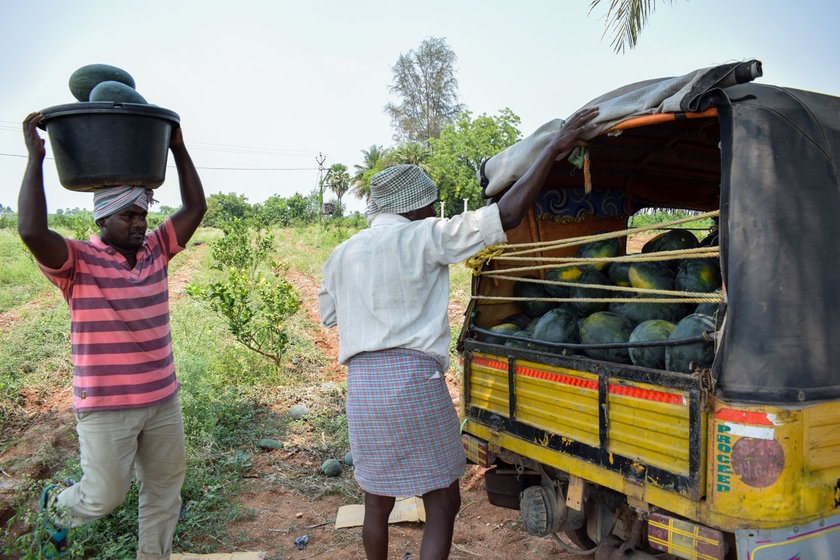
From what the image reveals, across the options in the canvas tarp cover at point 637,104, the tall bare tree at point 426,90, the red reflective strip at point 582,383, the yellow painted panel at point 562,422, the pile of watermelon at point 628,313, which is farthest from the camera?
the tall bare tree at point 426,90

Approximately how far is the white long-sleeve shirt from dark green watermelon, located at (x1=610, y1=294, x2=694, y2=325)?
888 mm

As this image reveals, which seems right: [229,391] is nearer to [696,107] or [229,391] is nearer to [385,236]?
[385,236]

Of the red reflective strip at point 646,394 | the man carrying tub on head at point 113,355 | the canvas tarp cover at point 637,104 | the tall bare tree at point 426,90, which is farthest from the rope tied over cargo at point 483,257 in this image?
the tall bare tree at point 426,90

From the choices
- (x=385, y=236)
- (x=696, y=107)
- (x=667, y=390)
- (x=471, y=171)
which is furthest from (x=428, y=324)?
(x=471, y=171)

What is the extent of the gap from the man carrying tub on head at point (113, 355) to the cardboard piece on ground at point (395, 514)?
1356 mm

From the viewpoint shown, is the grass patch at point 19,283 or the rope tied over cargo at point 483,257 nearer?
the rope tied over cargo at point 483,257

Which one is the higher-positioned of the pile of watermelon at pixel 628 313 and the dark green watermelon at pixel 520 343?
the pile of watermelon at pixel 628 313

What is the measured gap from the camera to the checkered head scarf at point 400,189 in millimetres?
2744

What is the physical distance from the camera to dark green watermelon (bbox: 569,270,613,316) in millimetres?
3262

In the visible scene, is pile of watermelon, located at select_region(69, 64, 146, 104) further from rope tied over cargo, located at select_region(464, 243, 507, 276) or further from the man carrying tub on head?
rope tied over cargo, located at select_region(464, 243, 507, 276)

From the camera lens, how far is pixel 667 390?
2342 millimetres

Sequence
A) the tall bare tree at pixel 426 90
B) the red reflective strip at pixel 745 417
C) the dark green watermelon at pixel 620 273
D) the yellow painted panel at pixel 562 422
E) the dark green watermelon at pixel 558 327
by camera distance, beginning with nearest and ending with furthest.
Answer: the red reflective strip at pixel 745 417 → the yellow painted panel at pixel 562 422 → the dark green watermelon at pixel 558 327 → the dark green watermelon at pixel 620 273 → the tall bare tree at pixel 426 90

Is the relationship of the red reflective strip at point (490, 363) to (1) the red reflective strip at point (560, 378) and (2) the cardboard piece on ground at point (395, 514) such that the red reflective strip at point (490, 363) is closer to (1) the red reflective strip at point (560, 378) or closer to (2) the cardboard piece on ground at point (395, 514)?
(1) the red reflective strip at point (560, 378)

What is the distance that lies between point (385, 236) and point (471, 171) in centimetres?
3778
